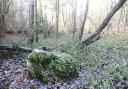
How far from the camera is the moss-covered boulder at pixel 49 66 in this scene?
697 centimetres

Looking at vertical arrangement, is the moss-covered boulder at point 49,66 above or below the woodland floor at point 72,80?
above

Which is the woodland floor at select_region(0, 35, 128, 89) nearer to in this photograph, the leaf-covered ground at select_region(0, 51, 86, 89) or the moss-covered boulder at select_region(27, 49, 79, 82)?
the leaf-covered ground at select_region(0, 51, 86, 89)

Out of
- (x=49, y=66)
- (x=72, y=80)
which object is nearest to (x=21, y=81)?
(x=49, y=66)

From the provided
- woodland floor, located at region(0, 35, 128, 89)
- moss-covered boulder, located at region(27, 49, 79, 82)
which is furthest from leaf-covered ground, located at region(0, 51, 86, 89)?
moss-covered boulder, located at region(27, 49, 79, 82)

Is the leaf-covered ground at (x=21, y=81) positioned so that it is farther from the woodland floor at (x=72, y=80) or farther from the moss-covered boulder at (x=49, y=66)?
the moss-covered boulder at (x=49, y=66)

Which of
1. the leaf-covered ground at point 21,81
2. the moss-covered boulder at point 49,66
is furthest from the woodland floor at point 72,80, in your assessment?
the moss-covered boulder at point 49,66

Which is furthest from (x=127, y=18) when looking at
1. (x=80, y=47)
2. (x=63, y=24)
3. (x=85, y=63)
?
(x=85, y=63)

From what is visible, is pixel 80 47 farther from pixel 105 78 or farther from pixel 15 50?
pixel 105 78

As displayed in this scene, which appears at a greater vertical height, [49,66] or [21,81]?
[49,66]

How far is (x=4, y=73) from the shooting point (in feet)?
27.1

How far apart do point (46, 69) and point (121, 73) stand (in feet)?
8.67

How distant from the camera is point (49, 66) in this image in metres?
7.08

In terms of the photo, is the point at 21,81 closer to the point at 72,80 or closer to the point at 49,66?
the point at 49,66

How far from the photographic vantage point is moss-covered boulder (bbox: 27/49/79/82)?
6.97 metres
